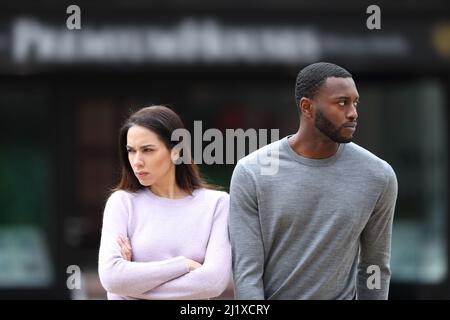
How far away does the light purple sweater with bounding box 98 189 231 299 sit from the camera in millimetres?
2527

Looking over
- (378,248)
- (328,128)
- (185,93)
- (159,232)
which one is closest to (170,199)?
(159,232)

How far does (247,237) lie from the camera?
2510mm

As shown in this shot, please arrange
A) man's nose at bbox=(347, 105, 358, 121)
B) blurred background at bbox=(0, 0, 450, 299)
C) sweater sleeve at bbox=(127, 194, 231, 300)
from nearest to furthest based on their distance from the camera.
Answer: man's nose at bbox=(347, 105, 358, 121) < sweater sleeve at bbox=(127, 194, 231, 300) < blurred background at bbox=(0, 0, 450, 299)

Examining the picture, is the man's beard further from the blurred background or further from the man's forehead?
the blurred background

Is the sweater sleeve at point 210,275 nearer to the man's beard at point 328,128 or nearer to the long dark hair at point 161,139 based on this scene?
the long dark hair at point 161,139

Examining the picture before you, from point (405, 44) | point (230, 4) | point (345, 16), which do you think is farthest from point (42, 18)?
point (405, 44)

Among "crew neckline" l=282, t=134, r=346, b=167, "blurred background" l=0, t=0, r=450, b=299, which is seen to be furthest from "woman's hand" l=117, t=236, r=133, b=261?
"blurred background" l=0, t=0, r=450, b=299

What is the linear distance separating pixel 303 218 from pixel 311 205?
0.04m

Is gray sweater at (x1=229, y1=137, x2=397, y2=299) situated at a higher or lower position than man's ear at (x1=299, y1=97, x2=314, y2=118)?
lower

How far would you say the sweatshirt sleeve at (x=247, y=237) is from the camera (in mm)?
2504

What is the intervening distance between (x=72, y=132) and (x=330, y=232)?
5869mm

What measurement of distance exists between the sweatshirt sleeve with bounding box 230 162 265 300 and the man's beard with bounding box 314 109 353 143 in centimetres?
24

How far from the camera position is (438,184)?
8.27 metres

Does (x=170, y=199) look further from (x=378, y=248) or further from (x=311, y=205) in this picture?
(x=378, y=248)
